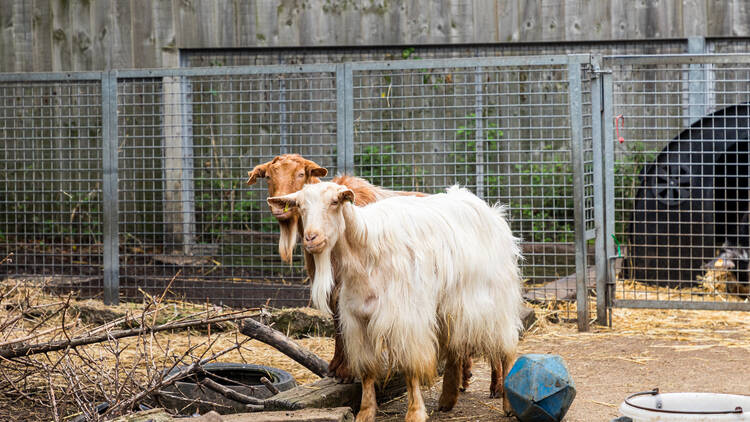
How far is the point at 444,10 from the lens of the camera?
10.3 meters

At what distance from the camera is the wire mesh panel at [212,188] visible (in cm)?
865

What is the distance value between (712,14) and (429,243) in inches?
266

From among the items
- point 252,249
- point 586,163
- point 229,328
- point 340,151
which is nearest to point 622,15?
point 586,163

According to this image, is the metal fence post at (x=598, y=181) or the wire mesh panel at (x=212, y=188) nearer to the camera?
the metal fence post at (x=598, y=181)

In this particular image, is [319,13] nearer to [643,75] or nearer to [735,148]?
[643,75]

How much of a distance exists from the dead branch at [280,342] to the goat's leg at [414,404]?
77 cm

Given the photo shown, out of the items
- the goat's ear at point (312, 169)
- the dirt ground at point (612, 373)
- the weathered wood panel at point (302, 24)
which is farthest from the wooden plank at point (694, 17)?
the goat's ear at point (312, 169)

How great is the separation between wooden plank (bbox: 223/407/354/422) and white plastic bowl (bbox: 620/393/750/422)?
1.36 m

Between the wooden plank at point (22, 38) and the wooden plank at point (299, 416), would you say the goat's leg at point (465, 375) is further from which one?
the wooden plank at point (22, 38)

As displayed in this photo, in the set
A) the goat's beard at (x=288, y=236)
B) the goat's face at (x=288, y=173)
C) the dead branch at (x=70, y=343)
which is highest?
the goat's face at (x=288, y=173)

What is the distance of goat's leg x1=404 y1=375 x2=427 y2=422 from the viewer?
473 centimetres

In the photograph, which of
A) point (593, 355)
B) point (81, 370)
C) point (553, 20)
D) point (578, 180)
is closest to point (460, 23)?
point (553, 20)

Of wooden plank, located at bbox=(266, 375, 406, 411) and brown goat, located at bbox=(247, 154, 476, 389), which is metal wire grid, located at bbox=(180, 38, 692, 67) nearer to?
brown goat, located at bbox=(247, 154, 476, 389)

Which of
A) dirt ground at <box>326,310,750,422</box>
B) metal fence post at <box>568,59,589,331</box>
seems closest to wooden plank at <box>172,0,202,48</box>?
metal fence post at <box>568,59,589,331</box>
